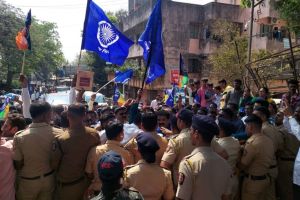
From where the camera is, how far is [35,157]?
4129mm

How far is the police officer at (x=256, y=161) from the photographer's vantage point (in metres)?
4.73

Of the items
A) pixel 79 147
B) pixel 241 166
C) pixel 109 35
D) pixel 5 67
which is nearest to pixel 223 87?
pixel 109 35

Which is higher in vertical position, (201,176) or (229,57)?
(229,57)

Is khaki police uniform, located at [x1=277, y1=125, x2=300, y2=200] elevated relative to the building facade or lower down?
lower down

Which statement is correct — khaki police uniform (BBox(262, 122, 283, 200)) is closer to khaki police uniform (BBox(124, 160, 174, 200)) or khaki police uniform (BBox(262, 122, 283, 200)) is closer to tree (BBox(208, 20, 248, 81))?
khaki police uniform (BBox(124, 160, 174, 200))

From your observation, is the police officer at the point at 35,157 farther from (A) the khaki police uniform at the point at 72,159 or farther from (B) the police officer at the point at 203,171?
(B) the police officer at the point at 203,171

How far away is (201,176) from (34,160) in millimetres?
1938

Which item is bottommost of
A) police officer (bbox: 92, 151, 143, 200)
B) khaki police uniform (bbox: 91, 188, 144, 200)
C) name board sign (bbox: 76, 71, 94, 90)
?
khaki police uniform (bbox: 91, 188, 144, 200)

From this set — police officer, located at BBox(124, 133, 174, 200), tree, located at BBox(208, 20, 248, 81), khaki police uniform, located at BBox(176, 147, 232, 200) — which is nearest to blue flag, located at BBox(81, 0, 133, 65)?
police officer, located at BBox(124, 133, 174, 200)

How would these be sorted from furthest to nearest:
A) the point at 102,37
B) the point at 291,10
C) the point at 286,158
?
the point at 291,10 < the point at 102,37 < the point at 286,158

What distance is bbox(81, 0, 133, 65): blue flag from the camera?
759 cm

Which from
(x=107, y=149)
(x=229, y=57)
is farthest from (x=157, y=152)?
(x=229, y=57)

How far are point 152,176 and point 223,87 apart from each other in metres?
7.30

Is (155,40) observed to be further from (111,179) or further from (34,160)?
(111,179)
